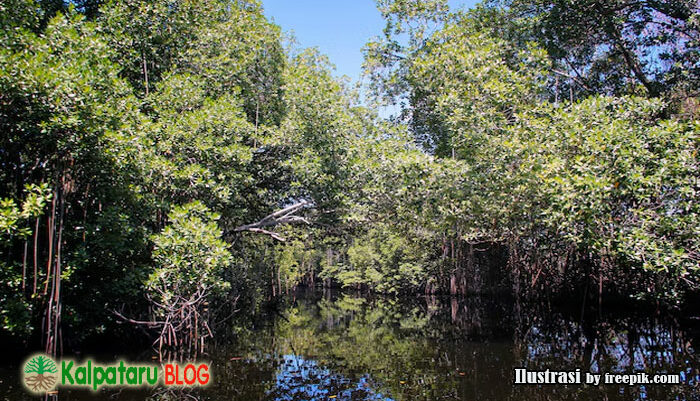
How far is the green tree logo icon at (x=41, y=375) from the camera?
543cm

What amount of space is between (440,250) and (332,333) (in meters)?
9.99

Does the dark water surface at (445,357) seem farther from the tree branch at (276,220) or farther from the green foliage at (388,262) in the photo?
the green foliage at (388,262)

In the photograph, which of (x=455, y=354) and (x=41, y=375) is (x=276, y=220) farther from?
(x=41, y=375)

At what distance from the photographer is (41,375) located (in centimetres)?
563

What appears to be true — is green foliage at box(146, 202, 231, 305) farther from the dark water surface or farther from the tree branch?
the tree branch

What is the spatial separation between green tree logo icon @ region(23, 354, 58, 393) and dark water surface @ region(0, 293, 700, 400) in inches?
7.3

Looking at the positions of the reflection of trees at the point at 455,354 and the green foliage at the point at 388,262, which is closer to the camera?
the reflection of trees at the point at 455,354

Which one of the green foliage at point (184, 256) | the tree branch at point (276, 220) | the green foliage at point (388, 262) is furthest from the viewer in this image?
the green foliage at point (388, 262)

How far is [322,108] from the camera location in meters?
9.46

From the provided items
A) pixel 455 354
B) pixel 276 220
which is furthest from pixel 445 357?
pixel 276 220

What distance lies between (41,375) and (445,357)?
6146 mm

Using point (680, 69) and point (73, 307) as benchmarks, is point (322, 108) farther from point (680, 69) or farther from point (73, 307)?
point (680, 69)

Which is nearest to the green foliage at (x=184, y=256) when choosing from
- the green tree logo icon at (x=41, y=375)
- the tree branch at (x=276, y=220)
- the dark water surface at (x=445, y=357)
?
the dark water surface at (x=445, y=357)

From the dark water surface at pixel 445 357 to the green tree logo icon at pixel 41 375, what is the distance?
0.61 feet
